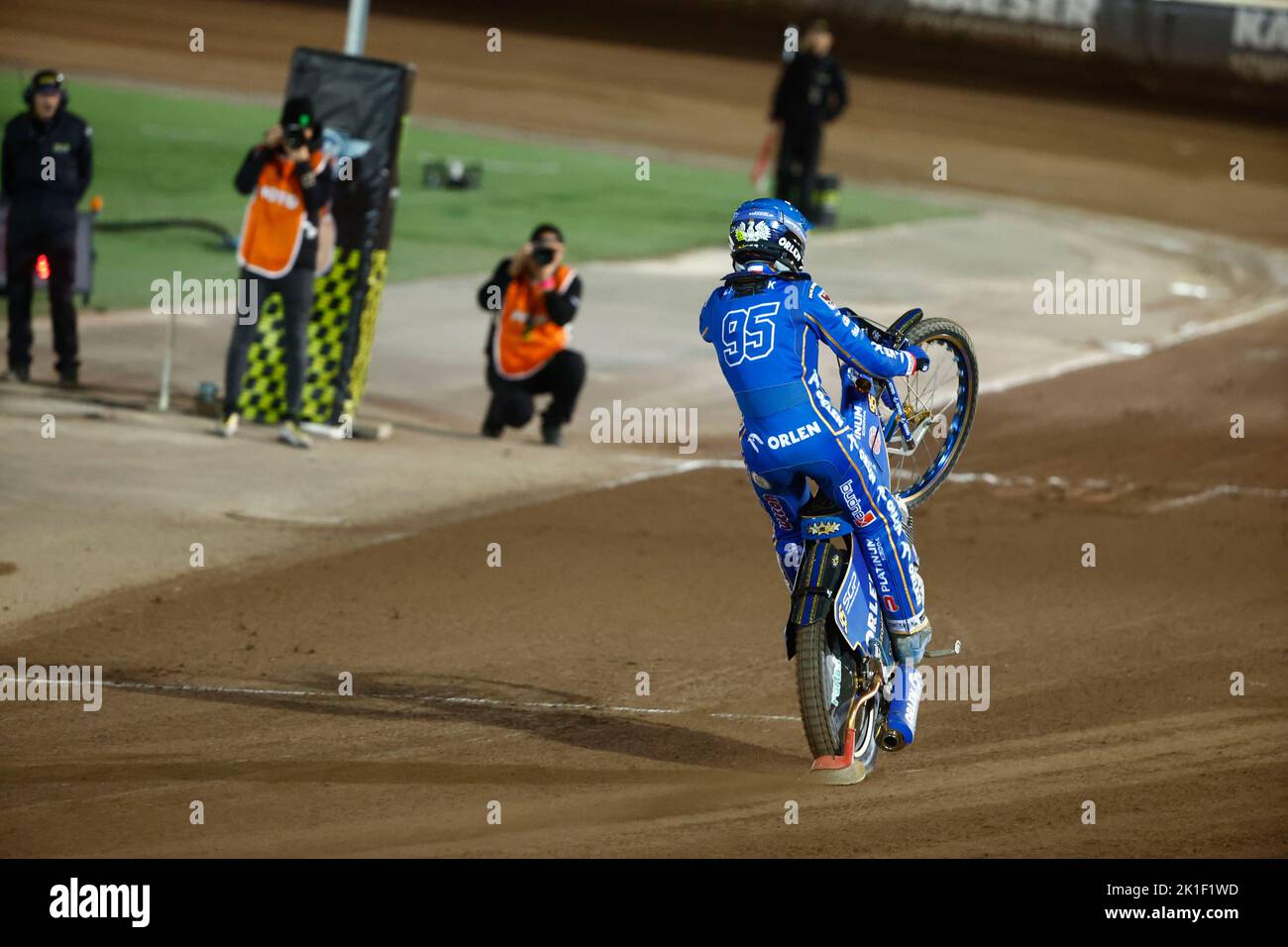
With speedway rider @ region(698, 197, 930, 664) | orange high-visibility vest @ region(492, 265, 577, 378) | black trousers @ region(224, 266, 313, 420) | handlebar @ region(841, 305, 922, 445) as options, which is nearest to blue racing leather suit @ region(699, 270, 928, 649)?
speedway rider @ region(698, 197, 930, 664)

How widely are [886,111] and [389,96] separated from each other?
19403mm

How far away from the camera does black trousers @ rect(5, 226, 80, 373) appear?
13.8 meters

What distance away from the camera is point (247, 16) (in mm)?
34531

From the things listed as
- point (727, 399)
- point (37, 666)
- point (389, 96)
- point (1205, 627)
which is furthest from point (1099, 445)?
point (37, 666)

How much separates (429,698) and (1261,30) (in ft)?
87.8

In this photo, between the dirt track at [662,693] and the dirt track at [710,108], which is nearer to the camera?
the dirt track at [662,693]

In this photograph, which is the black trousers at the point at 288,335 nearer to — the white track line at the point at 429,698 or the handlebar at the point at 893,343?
the white track line at the point at 429,698

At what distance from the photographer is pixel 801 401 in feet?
23.6

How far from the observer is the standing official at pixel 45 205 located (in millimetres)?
13586

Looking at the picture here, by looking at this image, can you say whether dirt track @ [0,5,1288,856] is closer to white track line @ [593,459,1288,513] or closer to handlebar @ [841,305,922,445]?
white track line @ [593,459,1288,513]

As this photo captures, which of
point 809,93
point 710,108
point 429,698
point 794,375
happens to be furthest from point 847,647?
point 710,108

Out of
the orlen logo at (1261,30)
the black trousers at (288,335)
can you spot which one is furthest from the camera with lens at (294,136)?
the orlen logo at (1261,30)

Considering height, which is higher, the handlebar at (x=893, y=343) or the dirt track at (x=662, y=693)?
the handlebar at (x=893, y=343)

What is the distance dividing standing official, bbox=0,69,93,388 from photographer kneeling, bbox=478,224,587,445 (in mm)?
3186
